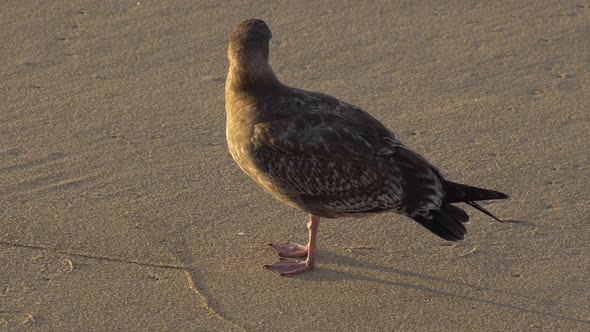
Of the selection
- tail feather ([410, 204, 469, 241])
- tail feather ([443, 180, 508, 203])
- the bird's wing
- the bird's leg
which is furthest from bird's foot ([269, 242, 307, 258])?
tail feather ([443, 180, 508, 203])

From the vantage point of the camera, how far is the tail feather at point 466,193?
6461 millimetres

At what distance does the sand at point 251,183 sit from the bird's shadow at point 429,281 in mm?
15

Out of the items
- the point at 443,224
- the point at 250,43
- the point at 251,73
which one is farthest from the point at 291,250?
the point at 250,43

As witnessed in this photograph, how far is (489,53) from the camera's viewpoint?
927 cm

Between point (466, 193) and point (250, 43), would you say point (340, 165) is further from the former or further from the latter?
point (250, 43)

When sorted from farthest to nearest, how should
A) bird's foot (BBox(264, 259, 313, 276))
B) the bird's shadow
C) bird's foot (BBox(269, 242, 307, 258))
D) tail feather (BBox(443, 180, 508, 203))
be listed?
bird's foot (BBox(269, 242, 307, 258)) < bird's foot (BBox(264, 259, 313, 276)) < tail feather (BBox(443, 180, 508, 203)) < the bird's shadow

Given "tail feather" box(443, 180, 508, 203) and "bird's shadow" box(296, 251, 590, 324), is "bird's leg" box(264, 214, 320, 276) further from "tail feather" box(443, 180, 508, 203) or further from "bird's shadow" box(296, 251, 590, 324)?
"tail feather" box(443, 180, 508, 203)

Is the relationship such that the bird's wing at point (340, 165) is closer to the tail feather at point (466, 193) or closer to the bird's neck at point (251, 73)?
the tail feather at point (466, 193)

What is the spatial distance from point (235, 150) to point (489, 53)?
343 centimetres

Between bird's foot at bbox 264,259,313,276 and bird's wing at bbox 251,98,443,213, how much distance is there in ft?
1.35

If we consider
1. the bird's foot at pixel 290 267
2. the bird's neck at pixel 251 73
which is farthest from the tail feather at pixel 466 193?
the bird's neck at pixel 251 73

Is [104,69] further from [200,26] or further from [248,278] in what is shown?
[248,278]

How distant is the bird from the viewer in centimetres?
647

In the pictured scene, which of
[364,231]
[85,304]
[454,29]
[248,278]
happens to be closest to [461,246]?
[364,231]
